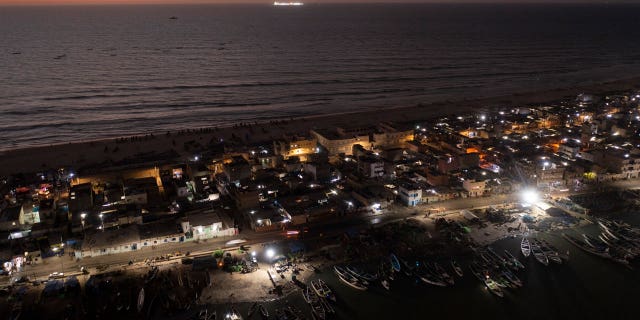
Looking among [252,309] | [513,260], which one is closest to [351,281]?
[252,309]

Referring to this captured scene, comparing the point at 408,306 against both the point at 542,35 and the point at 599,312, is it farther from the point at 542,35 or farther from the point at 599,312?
the point at 542,35

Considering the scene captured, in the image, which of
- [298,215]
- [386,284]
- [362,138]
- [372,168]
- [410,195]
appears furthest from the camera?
[362,138]

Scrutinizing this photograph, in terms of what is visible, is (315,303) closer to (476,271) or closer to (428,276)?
(428,276)

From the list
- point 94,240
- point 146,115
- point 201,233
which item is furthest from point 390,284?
point 146,115

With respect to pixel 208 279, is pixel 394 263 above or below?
above

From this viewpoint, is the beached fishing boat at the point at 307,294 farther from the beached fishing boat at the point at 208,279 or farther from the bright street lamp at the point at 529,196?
the bright street lamp at the point at 529,196

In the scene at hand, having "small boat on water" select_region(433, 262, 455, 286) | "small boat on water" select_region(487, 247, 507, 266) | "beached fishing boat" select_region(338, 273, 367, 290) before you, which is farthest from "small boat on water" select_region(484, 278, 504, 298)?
"beached fishing boat" select_region(338, 273, 367, 290)

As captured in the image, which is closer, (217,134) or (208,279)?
(208,279)

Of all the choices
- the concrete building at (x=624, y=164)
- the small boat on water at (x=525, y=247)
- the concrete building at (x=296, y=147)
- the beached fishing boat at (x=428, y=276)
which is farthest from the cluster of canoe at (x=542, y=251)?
the concrete building at (x=296, y=147)
